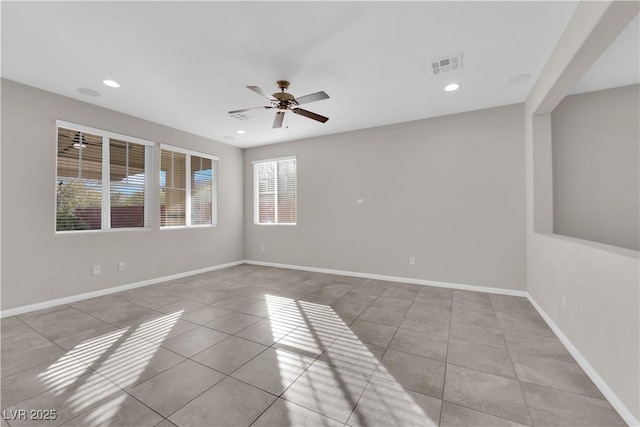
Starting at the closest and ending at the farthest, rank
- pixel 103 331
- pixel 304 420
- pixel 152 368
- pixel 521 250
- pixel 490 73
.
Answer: pixel 304 420 → pixel 152 368 → pixel 103 331 → pixel 490 73 → pixel 521 250

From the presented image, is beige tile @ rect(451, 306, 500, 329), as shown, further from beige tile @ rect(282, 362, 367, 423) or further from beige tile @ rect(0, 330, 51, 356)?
beige tile @ rect(0, 330, 51, 356)

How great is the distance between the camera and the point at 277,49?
2596mm

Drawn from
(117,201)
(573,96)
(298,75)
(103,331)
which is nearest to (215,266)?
(117,201)

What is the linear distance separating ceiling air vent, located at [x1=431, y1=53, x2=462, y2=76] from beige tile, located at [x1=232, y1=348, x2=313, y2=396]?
3.34m

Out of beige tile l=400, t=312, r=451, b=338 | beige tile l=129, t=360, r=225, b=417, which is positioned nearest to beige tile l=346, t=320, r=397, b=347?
beige tile l=400, t=312, r=451, b=338

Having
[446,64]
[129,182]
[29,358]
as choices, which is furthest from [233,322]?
[446,64]

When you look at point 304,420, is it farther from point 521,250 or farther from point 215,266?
point 215,266

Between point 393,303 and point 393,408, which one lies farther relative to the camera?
point 393,303

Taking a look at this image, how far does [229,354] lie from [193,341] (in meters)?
0.50

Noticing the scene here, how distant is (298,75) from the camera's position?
308 centimetres

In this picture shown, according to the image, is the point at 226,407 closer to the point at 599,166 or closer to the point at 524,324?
the point at 524,324

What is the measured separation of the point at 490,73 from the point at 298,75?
2.30 metres

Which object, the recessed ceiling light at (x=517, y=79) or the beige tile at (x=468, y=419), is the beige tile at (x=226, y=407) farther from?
the recessed ceiling light at (x=517, y=79)

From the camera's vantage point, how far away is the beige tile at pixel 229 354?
213cm
